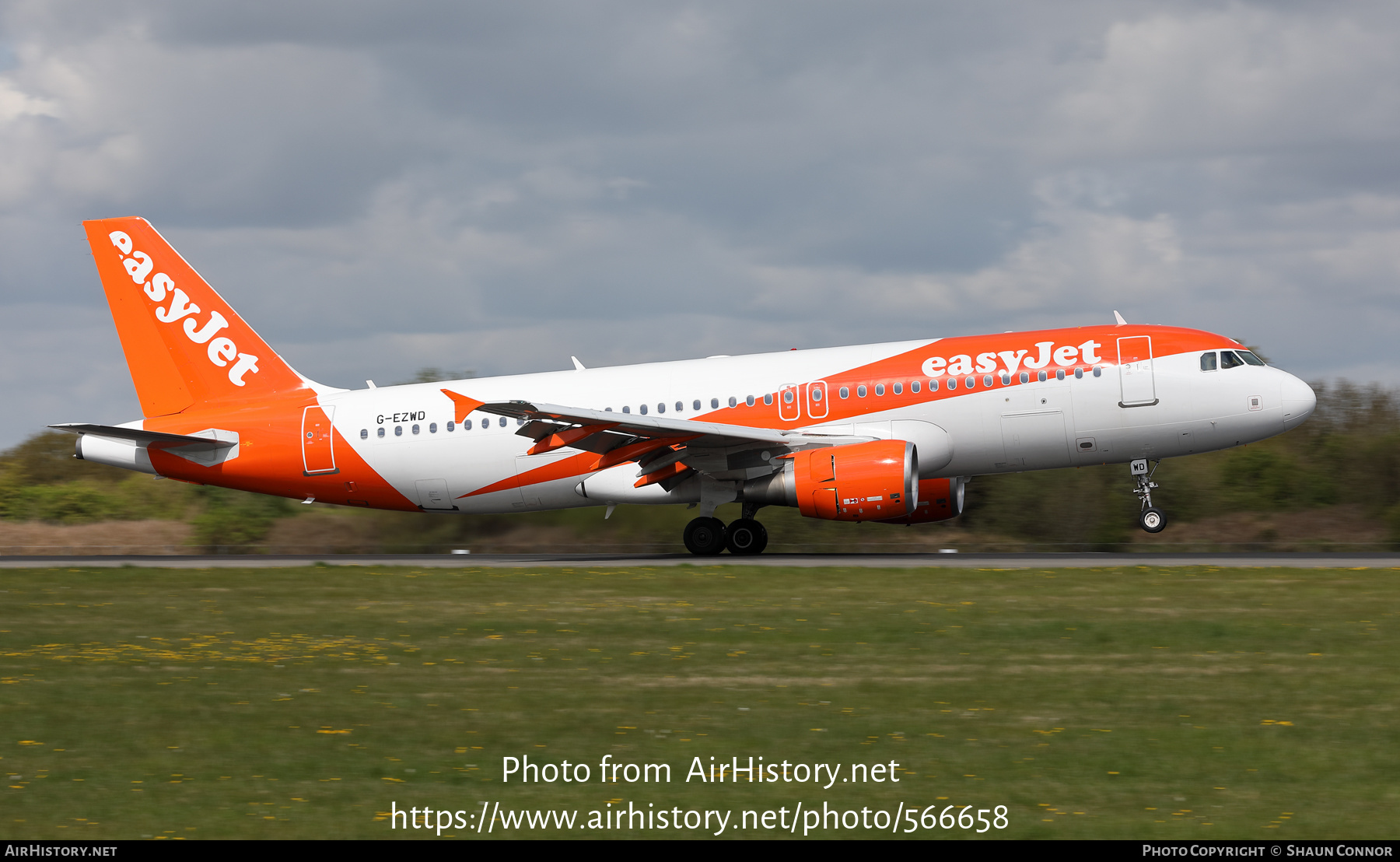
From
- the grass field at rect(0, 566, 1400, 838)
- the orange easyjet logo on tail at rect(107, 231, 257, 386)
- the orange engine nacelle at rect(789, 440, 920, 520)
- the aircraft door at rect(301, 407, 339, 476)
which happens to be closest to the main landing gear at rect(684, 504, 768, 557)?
the orange engine nacelle at rect(789, 440, 920, 520)

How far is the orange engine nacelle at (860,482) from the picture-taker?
21.9 m

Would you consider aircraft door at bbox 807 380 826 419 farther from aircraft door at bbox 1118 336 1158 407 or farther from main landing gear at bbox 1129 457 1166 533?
main landing gear at bbox 1129 457 1166 533

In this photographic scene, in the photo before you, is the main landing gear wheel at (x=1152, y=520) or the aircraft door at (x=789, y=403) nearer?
the main landing gear wheel at (x=1152, y=520)

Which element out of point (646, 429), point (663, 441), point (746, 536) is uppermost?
point (646, 429)

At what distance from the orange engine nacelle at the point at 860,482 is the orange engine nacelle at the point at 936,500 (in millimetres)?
1938

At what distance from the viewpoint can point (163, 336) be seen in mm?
27125

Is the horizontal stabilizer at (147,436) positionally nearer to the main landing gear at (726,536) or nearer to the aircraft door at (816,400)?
the main landing gear at (726,536)

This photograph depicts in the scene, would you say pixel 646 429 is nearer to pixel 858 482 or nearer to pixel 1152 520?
pixel 858 482

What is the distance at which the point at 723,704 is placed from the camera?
10469 mm

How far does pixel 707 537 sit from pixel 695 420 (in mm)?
2236

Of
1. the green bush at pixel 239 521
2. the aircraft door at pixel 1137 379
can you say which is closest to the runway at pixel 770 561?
the aircraft door at pixel 1137 379

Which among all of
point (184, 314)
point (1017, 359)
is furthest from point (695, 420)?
point (184, 314)

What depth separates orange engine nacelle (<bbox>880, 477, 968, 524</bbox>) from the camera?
24375 mm
